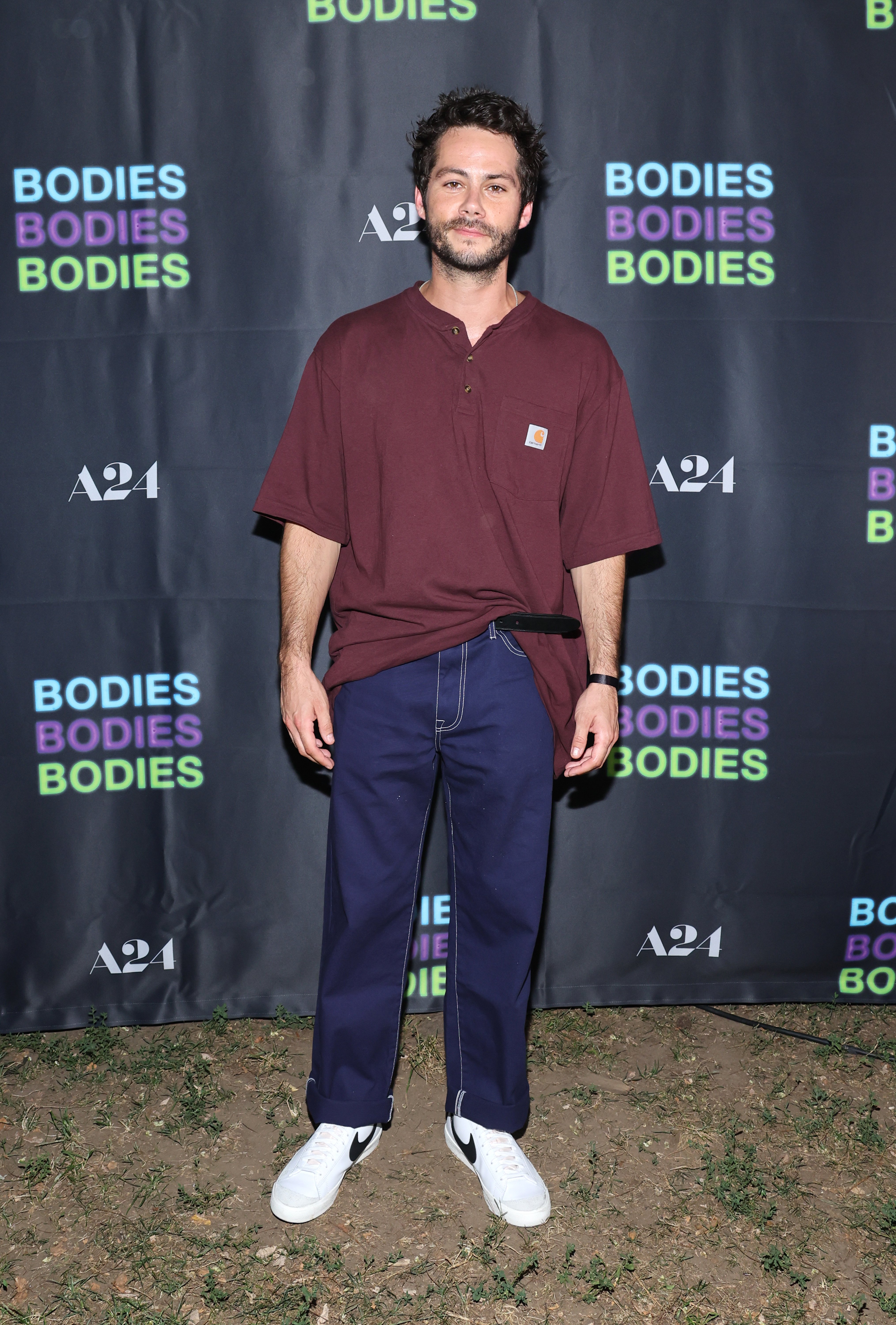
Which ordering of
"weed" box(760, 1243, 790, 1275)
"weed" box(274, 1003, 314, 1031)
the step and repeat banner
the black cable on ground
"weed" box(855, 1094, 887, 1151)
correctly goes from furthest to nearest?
"weed" box(274, 1003, 314, 1031), the black cable on ground, the step and repeat banner, "weed" box(855, 1094, 887, 1151), "weed" box(760, 1243, 790, 1275)

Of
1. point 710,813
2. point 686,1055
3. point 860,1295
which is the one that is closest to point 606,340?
point 710,813

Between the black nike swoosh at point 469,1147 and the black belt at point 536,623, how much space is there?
1.25 m

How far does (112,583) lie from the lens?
10.2 ft

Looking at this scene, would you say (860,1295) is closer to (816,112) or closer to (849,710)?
(849,710)

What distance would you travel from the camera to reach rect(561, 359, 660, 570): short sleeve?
2.52 metres

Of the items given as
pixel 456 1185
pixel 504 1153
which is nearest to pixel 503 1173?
pixel 504 1153

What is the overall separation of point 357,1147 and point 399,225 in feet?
7.94

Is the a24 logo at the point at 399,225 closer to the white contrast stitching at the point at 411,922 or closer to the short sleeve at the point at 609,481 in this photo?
the short sleeve at the point at 609,481

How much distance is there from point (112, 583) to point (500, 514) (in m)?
1.25

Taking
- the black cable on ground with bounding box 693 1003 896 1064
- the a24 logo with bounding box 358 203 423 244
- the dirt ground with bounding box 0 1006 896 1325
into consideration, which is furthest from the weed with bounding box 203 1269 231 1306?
the a24 logo with bounding box 358 203 423 244

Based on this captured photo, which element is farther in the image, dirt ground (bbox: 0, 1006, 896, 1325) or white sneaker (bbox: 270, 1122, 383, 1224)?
white sneaker (bbox: 270, 1122, 383, 1224)

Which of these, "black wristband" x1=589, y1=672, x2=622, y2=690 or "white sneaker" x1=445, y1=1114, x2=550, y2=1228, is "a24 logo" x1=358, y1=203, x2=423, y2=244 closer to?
"black wristband" x1=589, y1=672, x2=622, y2=690

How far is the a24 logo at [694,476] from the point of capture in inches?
124

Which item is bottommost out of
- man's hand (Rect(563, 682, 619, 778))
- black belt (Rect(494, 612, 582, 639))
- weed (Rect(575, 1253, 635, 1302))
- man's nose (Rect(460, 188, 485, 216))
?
weed (Rect(575, 1253, 635, 1302))
